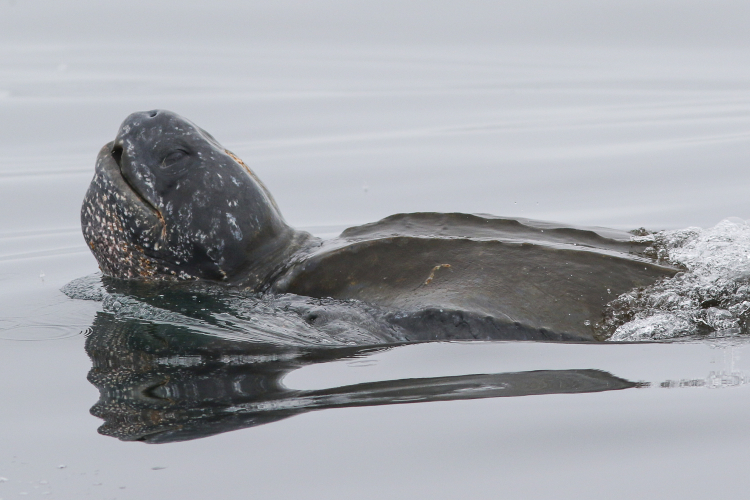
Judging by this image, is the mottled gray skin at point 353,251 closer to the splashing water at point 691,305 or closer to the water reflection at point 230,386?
the splashing water at point 691,305

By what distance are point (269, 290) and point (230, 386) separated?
1.39 meters

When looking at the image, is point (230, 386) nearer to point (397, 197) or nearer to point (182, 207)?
point (182, 207)

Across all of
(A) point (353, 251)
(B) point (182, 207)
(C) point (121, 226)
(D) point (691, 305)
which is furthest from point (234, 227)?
(D) point (691, 305)

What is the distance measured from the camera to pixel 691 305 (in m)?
4.46

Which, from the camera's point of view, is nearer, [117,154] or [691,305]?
[691,305]

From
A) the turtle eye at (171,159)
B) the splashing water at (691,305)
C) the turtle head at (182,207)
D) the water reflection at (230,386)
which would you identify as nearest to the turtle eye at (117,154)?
the turtle head at (182,207)

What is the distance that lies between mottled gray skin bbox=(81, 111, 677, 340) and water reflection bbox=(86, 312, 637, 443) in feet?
1.56

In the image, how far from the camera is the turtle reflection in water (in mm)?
3748

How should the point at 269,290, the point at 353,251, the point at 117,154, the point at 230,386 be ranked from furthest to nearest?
the point at 117,154, the point at 269,290, the point at 353,251, the point at 230,386

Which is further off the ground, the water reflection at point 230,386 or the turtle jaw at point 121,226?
the turtle jaw at point 121,226

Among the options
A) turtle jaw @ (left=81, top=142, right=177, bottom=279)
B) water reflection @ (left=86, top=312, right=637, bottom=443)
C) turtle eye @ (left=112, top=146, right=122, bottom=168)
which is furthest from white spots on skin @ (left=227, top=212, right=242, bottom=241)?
water reflection @ (left=86, top=312, right=637, bottom=443)

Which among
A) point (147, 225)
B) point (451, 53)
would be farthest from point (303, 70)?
point (147, 225)

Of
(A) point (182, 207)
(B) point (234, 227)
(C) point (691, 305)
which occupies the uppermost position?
(A) point (182, 207)

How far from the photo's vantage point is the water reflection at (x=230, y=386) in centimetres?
347
